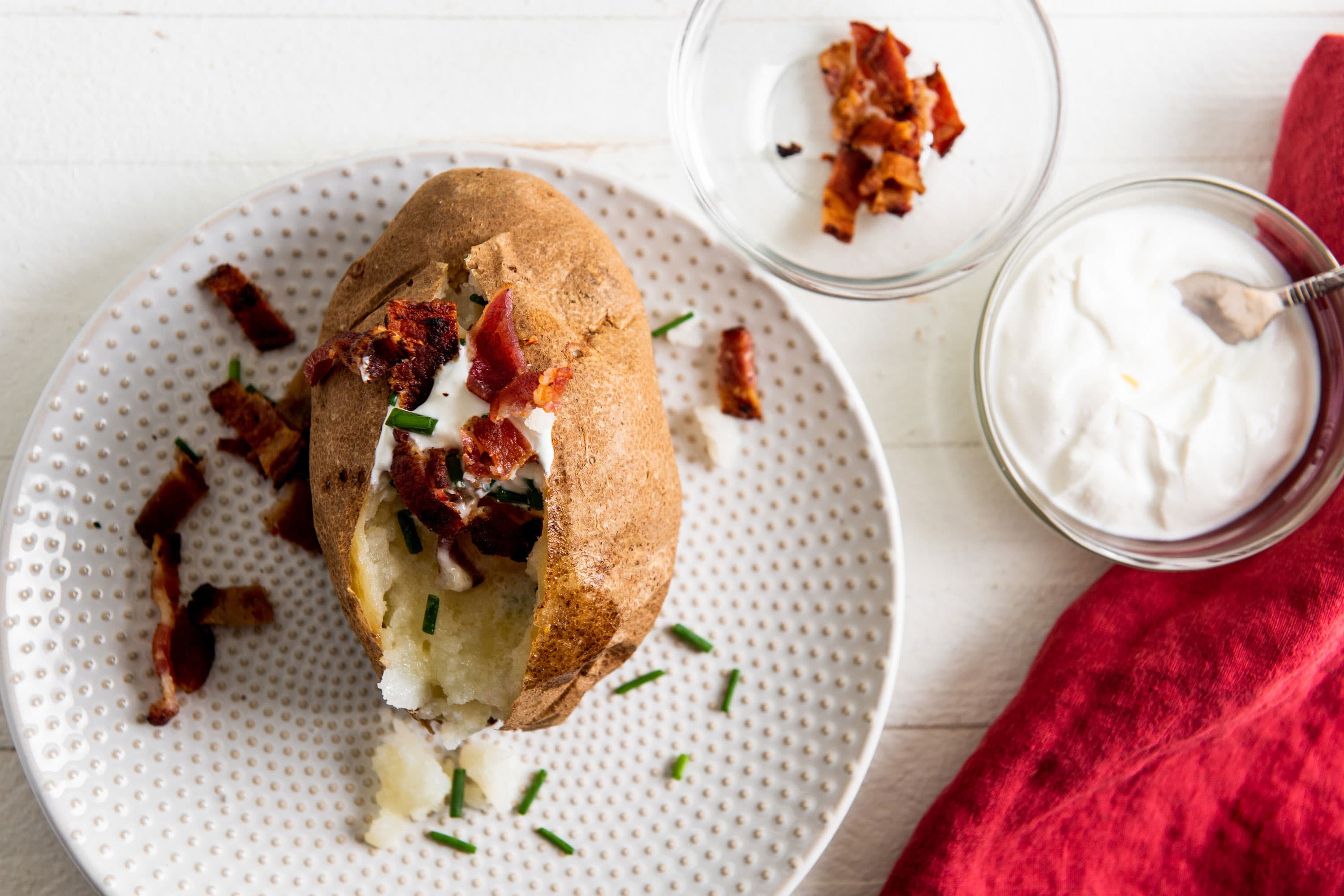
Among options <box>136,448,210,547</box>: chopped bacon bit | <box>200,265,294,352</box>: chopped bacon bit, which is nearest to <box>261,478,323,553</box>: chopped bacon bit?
<box>136,448,210,547</box>: chopped bacon bit

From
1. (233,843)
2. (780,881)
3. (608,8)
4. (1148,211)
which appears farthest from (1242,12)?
(233,843)

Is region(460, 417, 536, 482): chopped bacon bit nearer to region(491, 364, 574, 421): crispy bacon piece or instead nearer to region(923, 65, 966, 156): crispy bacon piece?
region(491, 364, 574, 421): crispy bacon piece

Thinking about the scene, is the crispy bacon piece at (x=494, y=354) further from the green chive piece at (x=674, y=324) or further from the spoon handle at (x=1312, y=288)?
the spoon handle at (x=1312, y=288)

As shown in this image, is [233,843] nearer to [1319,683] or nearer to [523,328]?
[523,328]

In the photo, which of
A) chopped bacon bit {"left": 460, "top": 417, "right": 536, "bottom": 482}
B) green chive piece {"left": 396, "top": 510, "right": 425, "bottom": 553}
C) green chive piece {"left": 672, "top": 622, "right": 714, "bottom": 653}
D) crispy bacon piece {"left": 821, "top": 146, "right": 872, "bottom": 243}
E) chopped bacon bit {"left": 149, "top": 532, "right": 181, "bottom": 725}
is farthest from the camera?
crispy bacon piece {"left": 821, "top": 146, "right": 872, "bottom": 243}

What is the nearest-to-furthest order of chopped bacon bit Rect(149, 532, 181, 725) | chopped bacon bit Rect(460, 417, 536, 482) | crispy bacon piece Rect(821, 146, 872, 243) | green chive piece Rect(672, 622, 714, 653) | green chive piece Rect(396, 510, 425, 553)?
chopped bacon bit Rect(460, 417, 536, 482), green chive piece Rect(396, 510, 425, 553), chopped bacon bit Rect(149, 532, 181, 725), green chive piece Rect(672, 622, 714, 653), crispy bacon piece Rect(821, 146, 872, 243)

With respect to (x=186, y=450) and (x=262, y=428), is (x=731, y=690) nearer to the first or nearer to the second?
(x=262, y=428)

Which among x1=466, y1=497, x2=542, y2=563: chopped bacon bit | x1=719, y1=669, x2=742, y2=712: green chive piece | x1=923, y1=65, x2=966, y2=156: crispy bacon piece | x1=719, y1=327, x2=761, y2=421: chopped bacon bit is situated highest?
x1=923, y1=65, x2=966, y2=156: crispy bacon piece

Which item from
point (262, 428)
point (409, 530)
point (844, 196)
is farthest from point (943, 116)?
point (262, 428)
